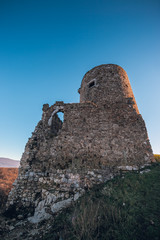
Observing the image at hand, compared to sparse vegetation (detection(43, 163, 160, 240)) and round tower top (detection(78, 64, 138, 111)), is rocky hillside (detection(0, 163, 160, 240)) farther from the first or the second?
round tower top (detection(78, 64, 138, 111))

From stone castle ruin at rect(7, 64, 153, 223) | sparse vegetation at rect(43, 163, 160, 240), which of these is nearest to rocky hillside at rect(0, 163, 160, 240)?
sparse vegetation at rect(43, 163, 160, 240)

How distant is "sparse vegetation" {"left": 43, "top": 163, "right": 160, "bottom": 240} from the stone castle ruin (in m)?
1.21

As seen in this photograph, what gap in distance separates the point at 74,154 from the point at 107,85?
6875 mm

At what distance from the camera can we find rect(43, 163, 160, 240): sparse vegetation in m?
2.88

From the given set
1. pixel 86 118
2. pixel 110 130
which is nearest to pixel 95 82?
pixel 86 118

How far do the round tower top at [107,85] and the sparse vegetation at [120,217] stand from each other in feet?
20.4

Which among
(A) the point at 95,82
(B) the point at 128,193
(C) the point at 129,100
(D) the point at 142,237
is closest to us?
(D) the point at 142,237

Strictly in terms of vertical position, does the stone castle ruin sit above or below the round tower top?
below

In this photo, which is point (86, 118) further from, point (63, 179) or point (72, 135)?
point (63, 179)

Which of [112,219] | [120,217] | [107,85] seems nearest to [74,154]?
[112,219]

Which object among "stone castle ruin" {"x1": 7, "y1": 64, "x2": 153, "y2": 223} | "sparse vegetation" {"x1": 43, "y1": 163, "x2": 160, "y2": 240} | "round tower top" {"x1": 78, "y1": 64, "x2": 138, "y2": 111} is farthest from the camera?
"round tower top" {"x1": 78, "y1": 64, "x2": 138, "y2": 111}

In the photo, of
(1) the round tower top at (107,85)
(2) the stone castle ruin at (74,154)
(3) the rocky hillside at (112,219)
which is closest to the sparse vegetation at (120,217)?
(3) the rocky hillside at (112,219)

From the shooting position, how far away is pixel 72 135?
7.48m

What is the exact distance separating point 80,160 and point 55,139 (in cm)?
225
